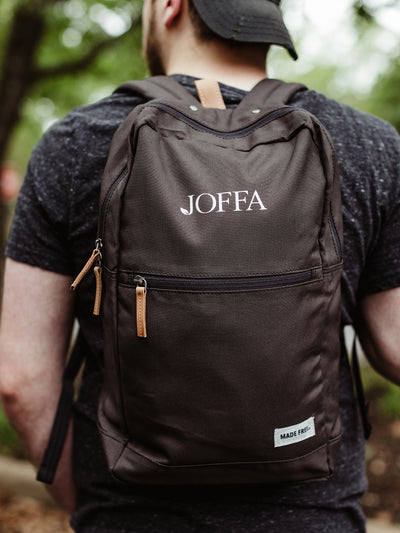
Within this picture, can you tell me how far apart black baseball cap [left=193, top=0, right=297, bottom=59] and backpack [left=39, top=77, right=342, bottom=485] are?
1.06 ft

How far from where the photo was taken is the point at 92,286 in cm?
138

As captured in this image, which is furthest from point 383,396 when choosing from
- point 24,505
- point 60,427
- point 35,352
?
point 35,352

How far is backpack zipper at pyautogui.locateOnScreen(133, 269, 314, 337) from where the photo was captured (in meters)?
1.15

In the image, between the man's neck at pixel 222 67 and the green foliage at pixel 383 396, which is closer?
the man's neck at pixel 222 67

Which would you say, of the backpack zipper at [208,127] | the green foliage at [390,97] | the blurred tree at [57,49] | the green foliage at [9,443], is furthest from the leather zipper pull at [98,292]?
the green foliage at [390,97]

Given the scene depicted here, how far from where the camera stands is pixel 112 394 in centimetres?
127

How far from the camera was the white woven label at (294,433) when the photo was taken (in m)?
1.18

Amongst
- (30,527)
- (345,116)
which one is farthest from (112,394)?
(30,527)

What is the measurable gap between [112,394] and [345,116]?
89 centimetres

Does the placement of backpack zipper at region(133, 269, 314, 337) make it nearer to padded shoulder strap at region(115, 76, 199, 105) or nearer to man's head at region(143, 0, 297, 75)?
padded shoulder strap at region(115, 76, 199, 105)

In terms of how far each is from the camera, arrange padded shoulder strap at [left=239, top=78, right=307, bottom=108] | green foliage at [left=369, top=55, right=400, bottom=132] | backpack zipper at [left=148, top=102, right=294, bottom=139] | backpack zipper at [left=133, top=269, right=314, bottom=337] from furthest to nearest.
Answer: green foliage at [left=369, top=55, right=400, bottom=132], padded shoulder strap at [left=239, top=78, right=307, bottom=108], backpack zipper at [left=148, top=102, right=294, bottom=139], backpack zipper at [left=133, top=269, right=314, bottom=337]

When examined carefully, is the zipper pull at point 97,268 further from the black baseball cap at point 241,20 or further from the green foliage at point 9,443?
the green foliage at point 9,443

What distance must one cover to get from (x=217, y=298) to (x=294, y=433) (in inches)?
13.3

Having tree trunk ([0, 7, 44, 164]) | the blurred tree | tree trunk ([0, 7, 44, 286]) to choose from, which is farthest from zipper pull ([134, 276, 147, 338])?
tree trunk ([0, 7, 44, 164])
